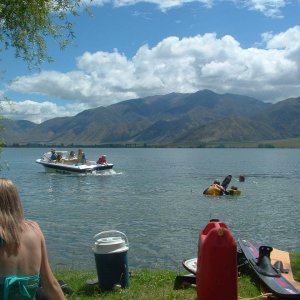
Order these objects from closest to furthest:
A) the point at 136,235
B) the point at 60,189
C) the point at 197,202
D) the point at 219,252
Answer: the point at 219,252 → the point at 136,235 → the point at 197,202 → the point at 60,189

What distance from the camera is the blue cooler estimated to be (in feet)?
28.9

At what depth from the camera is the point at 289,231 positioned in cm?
2083

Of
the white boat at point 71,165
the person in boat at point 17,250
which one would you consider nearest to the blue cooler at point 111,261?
the person in boat at point 17,250

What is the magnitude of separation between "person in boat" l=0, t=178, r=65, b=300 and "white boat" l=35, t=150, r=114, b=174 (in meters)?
49.0

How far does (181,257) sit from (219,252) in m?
8.91

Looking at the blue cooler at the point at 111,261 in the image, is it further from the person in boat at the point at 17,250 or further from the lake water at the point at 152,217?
the person in boat at the point at 17,250

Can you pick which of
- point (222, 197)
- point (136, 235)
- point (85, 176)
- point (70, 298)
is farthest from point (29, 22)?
point (85, 176)

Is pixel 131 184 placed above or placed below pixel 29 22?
below

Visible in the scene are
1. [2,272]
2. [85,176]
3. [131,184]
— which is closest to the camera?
[2,272]

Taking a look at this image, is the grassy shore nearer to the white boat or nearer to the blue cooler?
the blue cooler

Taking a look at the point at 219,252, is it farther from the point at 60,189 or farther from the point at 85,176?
the point at 85,176

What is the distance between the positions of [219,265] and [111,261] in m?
2.70

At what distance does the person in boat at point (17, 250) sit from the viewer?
12.5 ft

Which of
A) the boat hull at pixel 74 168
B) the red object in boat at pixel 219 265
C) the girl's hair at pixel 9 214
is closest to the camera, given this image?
the girl's hair at pixel 9 214
